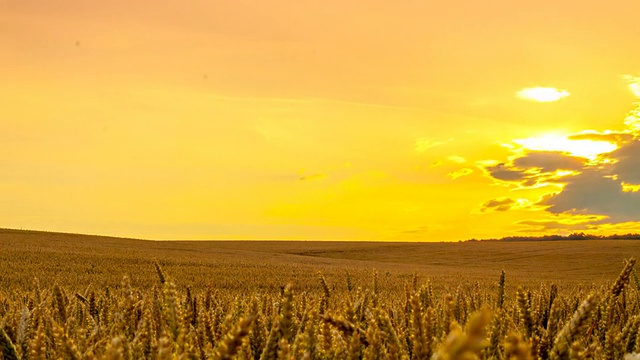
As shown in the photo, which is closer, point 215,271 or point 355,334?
point 355,334

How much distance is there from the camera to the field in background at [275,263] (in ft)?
A: 77.8

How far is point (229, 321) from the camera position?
129cm

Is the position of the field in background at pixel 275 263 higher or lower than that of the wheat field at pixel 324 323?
lower

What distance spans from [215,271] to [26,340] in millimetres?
26467

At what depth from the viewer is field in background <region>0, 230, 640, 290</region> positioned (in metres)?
23.7

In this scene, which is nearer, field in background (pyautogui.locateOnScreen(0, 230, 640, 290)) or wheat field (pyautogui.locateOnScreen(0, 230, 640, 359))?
wheat field (pyautogui.locateOnScreen(0, 230, 640, 359))

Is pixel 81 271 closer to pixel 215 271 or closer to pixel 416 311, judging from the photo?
pixel 215 271

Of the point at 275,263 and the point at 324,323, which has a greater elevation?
the point at 324,323

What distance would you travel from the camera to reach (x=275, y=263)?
38375 millimetres

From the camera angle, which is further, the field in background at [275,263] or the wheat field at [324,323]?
the field in background at [275,263]

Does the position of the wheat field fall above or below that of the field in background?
above

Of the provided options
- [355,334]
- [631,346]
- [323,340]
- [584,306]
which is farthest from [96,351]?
[631,346]

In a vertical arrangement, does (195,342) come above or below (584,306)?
below

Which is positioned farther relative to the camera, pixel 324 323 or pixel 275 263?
pixel 275 263
